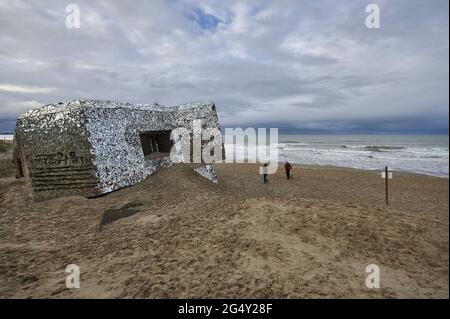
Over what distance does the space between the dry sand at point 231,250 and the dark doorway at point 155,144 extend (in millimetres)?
5458

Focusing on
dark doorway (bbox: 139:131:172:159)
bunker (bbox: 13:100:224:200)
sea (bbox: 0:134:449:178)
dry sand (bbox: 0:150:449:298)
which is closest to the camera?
dry sand (bbox: 0:150:449:298)

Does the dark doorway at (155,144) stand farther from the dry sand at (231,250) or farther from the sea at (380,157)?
the sea at (380,157)

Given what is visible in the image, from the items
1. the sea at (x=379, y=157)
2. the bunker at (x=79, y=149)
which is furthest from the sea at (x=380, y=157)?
the bunker at (x=79, y=149)

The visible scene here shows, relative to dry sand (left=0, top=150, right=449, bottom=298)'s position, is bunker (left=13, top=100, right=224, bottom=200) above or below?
above

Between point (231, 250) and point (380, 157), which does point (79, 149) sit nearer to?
point (231, 250)

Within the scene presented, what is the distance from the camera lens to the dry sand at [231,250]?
411 centimetres

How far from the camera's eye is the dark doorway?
49.5 feet

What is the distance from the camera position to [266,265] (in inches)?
192

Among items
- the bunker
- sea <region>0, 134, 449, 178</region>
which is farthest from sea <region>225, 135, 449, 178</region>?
the bunker

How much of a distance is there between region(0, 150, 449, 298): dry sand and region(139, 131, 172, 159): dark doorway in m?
5.46

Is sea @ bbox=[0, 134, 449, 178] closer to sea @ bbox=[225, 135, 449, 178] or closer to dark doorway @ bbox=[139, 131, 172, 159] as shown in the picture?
sea @ bbox=[225, 135, 449, 178]
